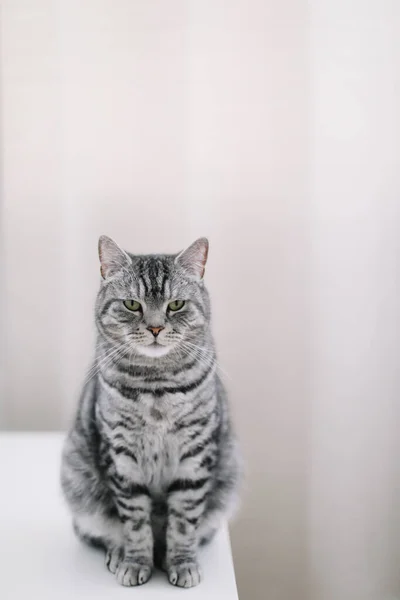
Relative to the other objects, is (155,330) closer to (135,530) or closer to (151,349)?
(151,349)

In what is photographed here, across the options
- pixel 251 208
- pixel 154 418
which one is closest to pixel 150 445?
pixel 154 418

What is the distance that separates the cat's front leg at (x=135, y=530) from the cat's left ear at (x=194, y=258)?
0.30 m

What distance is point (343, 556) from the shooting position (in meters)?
1.17

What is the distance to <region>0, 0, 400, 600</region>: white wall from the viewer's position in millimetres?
1090

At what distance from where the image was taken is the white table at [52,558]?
2.40 ft

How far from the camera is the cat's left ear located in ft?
2.53

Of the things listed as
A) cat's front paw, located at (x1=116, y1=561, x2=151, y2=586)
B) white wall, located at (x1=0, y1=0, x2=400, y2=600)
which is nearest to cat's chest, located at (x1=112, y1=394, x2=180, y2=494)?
cat's front paw, located at (x1=116, y1=561, x2=151, y2=586)

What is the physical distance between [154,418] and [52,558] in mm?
293

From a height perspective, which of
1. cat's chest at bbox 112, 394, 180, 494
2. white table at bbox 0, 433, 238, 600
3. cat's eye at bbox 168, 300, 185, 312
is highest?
cat's eye at bbox 168, 300, 185, 312

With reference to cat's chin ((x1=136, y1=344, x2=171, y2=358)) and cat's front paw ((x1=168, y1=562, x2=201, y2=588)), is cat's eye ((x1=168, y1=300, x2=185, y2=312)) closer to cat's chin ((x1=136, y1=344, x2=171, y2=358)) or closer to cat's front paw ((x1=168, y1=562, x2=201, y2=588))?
cat's chin ((x1=136, y1=344, x2=171, y2=358))

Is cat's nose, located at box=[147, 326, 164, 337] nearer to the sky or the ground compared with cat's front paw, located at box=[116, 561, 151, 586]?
nearer to the sky

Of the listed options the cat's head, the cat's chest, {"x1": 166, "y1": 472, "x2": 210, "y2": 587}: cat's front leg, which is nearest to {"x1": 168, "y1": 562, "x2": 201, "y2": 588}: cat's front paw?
{"x1": 166, "y1": 472, "x2": 210, "y2": 587}: cat's front leg

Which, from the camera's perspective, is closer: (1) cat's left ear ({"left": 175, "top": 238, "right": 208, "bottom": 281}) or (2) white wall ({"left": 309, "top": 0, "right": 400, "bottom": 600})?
(1) cat's left ear ({"left": 175, "top": 238, "right": 208, "bottom": 281})

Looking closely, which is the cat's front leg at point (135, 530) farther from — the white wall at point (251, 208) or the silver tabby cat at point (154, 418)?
the white wall at point (251, 208)
